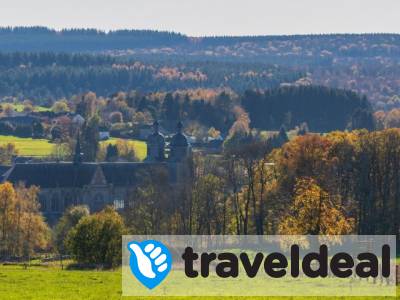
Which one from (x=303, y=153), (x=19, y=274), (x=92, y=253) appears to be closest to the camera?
(x=19, y=274)

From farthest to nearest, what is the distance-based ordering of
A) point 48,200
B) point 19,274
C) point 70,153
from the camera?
1. point 70,153
2. point 48,200
3. point 19,274

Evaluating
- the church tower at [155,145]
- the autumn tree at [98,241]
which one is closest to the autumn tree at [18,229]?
the autumn tree at [98,241]

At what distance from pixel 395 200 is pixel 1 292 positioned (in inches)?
1730

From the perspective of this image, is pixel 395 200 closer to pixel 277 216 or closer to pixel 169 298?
pixel 277 216

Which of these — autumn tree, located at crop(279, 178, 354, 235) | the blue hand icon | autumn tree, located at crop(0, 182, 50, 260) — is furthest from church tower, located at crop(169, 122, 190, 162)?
the blue hand icon

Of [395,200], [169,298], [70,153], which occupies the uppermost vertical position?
[70,153]

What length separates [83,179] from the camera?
156375 millimetres

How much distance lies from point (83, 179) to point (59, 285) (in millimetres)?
100584

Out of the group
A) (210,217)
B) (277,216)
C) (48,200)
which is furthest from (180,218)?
(48,200)

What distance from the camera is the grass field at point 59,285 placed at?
171 feet

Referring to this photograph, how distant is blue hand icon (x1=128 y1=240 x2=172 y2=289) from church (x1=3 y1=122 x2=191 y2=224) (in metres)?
94.3

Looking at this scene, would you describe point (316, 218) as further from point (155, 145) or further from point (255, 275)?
point (155, 145)

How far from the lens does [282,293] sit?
52.8 meters

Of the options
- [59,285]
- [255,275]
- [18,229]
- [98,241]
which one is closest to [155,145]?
[18,229]
